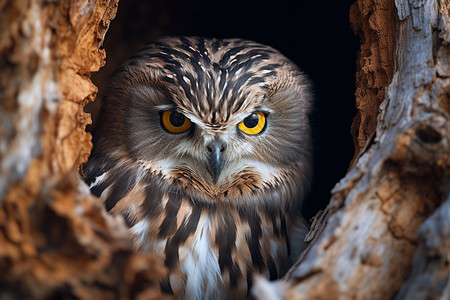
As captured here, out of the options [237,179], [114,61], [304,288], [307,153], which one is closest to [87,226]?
[304,288]

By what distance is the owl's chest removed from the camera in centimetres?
183

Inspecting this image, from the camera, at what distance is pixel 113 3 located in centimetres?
166

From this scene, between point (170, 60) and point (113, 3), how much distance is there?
14.0 inches

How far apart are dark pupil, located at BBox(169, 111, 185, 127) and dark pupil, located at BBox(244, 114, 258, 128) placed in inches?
10.9

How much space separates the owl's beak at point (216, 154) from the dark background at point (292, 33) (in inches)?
33.6

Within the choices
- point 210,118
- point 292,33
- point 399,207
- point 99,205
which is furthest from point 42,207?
point 292,33

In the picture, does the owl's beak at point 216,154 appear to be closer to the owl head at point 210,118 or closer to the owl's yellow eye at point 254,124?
the owl head at point 210,118

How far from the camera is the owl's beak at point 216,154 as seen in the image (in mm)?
1859

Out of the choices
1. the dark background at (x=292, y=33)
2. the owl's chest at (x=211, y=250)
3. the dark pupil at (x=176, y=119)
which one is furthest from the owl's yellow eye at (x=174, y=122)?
the dark background at (x=292, y=33)

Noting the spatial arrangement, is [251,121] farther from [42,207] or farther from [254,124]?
[42,207]

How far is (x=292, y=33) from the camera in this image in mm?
3277

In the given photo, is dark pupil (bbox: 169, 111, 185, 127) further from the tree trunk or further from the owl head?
the tree trunk

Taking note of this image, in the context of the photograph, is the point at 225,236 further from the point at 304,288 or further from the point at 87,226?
the point at 87,226

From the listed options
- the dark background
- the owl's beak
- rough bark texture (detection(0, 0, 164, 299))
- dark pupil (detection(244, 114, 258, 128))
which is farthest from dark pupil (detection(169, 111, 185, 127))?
the dark background
